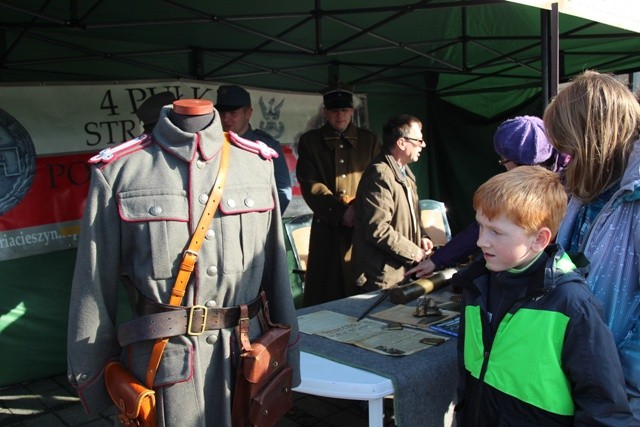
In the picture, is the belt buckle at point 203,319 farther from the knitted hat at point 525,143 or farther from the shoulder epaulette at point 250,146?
the knitted hat at point 525,143

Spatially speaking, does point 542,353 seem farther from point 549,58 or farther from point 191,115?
point 549,58

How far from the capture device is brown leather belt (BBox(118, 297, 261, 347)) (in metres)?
1.43

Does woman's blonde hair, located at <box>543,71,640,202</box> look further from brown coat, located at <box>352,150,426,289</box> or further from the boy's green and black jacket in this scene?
brown coat, located at <box>352,150,426,289</box>

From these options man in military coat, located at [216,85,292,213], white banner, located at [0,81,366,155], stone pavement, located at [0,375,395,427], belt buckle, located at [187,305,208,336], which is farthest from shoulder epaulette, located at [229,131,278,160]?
white banner, located at [0,81,366,155]

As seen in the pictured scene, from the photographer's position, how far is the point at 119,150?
1479 millimetres

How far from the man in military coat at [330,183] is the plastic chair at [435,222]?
889 mm

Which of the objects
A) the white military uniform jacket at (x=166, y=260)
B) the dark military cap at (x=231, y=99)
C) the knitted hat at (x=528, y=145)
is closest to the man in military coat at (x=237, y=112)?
the dark military cap at (x=231, y=99)

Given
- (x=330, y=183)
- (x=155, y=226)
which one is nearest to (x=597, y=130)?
(x=155, y=226)

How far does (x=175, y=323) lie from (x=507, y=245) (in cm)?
87

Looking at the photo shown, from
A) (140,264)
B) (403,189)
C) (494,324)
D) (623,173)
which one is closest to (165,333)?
(140,264)

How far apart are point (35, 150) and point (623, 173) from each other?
11.0 ft

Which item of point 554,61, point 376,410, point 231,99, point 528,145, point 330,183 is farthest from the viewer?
point 330,183

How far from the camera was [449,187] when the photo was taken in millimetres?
6371

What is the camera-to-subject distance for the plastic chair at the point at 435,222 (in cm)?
458
